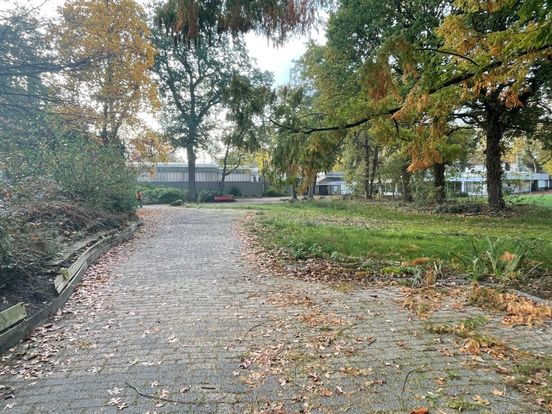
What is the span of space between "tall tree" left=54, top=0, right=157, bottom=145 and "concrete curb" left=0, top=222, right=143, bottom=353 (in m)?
3.18

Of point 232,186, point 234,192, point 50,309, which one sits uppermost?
point 232,186

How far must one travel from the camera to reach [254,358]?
3.26m

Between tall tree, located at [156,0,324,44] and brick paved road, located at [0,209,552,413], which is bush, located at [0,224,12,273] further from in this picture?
tall tree, located at [156,0,324,44]

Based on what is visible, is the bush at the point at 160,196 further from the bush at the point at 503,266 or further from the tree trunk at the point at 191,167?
the bush at the point at 503,266

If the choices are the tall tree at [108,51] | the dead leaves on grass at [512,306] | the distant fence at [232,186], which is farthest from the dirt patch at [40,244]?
the distant fence at [232,186]

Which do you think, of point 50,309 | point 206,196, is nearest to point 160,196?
point 206,196

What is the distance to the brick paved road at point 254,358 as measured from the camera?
2621 mm

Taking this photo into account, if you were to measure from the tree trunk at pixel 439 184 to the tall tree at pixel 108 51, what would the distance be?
14.0 metres

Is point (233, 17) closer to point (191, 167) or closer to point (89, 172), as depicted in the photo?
point (89, 172)

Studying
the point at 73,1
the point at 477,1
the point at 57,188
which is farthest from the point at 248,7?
the point at 73,1

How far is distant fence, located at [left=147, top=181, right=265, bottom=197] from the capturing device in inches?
1479

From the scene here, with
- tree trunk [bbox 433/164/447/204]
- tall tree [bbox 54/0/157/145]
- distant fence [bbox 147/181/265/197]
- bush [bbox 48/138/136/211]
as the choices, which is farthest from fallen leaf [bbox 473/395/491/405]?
distant fence [bbox 147/181/265/197]

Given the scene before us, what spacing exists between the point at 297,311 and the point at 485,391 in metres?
2.23

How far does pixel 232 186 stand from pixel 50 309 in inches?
1391
